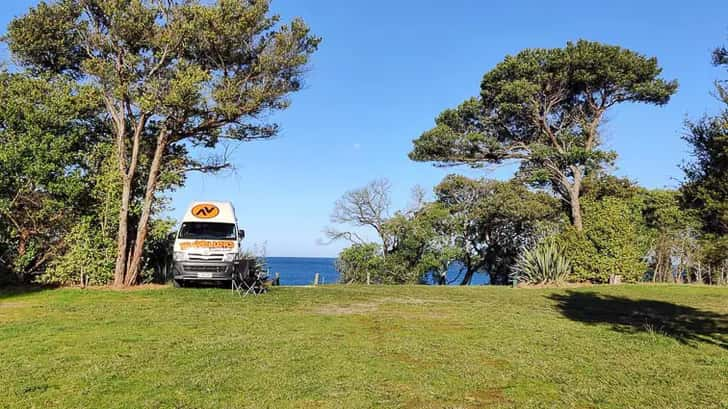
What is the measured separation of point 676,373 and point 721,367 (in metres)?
0.74

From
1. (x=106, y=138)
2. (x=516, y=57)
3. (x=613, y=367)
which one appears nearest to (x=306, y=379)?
(x=613, y=367)

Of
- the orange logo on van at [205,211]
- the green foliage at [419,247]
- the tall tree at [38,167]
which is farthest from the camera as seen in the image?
the green foliage at [419,247]

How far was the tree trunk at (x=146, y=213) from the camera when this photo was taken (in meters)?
14.5

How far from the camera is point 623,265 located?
1894cm

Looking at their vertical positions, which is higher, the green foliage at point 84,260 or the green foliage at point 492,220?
the green foliage at point 492,220

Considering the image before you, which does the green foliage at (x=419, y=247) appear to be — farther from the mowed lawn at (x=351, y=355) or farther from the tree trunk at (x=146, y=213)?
the mowed lawn at (x=351, y=355)

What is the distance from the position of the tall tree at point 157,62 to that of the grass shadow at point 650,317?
35.2 feet

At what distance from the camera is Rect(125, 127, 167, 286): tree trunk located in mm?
14508

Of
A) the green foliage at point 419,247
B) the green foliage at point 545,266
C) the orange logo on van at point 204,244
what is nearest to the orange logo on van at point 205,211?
the orange logo on van at point 204,244

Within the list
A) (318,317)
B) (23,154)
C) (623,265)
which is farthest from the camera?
(623,265)

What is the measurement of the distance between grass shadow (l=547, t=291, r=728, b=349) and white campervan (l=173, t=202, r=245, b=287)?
8.97 m

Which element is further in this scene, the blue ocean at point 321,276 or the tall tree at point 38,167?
the blue ocean at point 321,276

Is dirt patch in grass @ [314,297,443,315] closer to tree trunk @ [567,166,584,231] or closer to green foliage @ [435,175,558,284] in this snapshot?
tree trunk @ [567,166,584,231]

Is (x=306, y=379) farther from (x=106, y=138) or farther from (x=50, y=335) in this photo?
(x=106, y=138)
